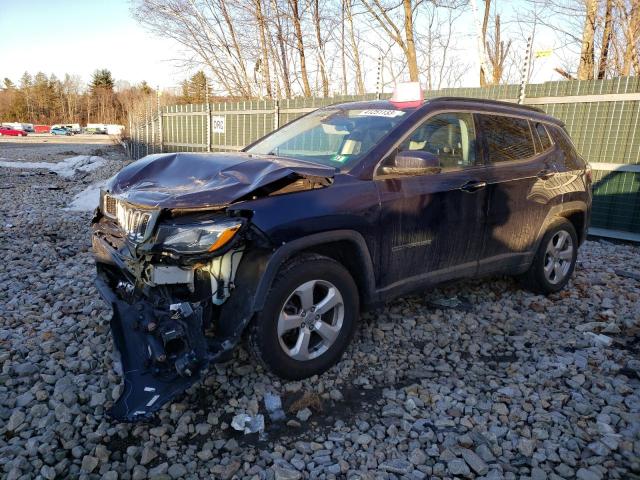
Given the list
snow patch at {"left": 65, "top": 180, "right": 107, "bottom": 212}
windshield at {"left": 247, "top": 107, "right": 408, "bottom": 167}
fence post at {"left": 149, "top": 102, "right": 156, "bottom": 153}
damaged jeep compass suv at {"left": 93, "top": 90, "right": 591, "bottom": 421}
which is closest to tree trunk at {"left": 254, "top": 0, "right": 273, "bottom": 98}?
fence post at {"left": 149, "top": 102, "right": 156, "bottom": 153}

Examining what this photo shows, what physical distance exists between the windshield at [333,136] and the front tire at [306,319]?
843 millimetres

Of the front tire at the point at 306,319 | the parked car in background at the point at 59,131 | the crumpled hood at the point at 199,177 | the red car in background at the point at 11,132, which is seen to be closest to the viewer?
the crumpled hood at the point at 199,177

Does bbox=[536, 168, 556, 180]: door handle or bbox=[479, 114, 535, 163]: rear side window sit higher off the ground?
bbox=[479, 114, 535, 163]: rear side window

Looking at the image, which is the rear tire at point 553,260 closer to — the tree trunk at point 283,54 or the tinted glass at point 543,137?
the tinted glass at point 543,137

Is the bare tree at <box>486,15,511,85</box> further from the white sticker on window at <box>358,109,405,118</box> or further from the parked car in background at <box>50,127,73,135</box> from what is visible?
the parked car in background at <box>50,127,73,135</box>

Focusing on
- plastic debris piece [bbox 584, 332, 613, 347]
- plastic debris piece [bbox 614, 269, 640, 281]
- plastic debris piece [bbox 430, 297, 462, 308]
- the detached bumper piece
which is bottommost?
plastic debris piece [bbox 584, 332, 613, 347]

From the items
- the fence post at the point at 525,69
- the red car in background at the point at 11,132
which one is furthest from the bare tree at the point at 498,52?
the red car in background at the point at 11,132

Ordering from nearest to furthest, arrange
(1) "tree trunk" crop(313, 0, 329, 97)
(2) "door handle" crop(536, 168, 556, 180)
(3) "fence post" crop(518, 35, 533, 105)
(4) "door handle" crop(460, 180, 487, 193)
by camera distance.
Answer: (4) "door handle" crop(460, 180, 487, 193) → (2) "door handle" crop(536, 168, 556, 180) → (3) "fence post" crop(518, 35, 533, 105) → (1) "tree trunk" crop(313, 0, 329, 97)

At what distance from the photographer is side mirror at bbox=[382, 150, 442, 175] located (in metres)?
3.22

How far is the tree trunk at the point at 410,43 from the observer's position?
13320 mm

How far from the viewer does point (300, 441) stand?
2.60 metres

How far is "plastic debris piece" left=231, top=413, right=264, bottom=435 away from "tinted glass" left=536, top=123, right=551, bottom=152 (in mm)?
3589

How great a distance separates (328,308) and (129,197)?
143 centimetres

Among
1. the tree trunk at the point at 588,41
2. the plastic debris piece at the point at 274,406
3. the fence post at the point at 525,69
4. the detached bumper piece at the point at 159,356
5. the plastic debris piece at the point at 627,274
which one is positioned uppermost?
the tree trunk at the point at 588,41
